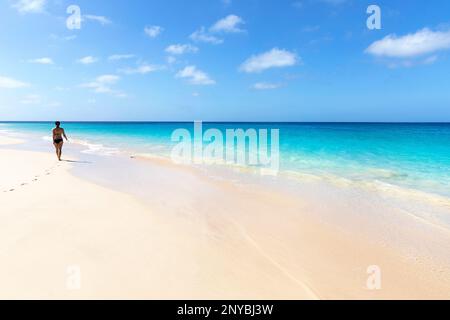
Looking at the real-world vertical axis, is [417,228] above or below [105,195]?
below

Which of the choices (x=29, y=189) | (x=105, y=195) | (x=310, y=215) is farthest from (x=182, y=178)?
(x=310, y=215)

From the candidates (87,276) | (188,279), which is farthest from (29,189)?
(188,279)

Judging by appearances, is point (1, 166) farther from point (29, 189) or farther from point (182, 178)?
point (182, 178)

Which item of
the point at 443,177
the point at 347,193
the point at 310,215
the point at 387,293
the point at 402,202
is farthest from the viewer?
the point at 443,177

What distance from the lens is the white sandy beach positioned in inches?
119

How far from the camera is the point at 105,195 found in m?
6.45

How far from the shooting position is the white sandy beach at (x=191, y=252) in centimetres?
301

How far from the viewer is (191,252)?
150 inches

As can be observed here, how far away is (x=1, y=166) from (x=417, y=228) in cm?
1285

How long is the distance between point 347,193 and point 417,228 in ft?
8.58
